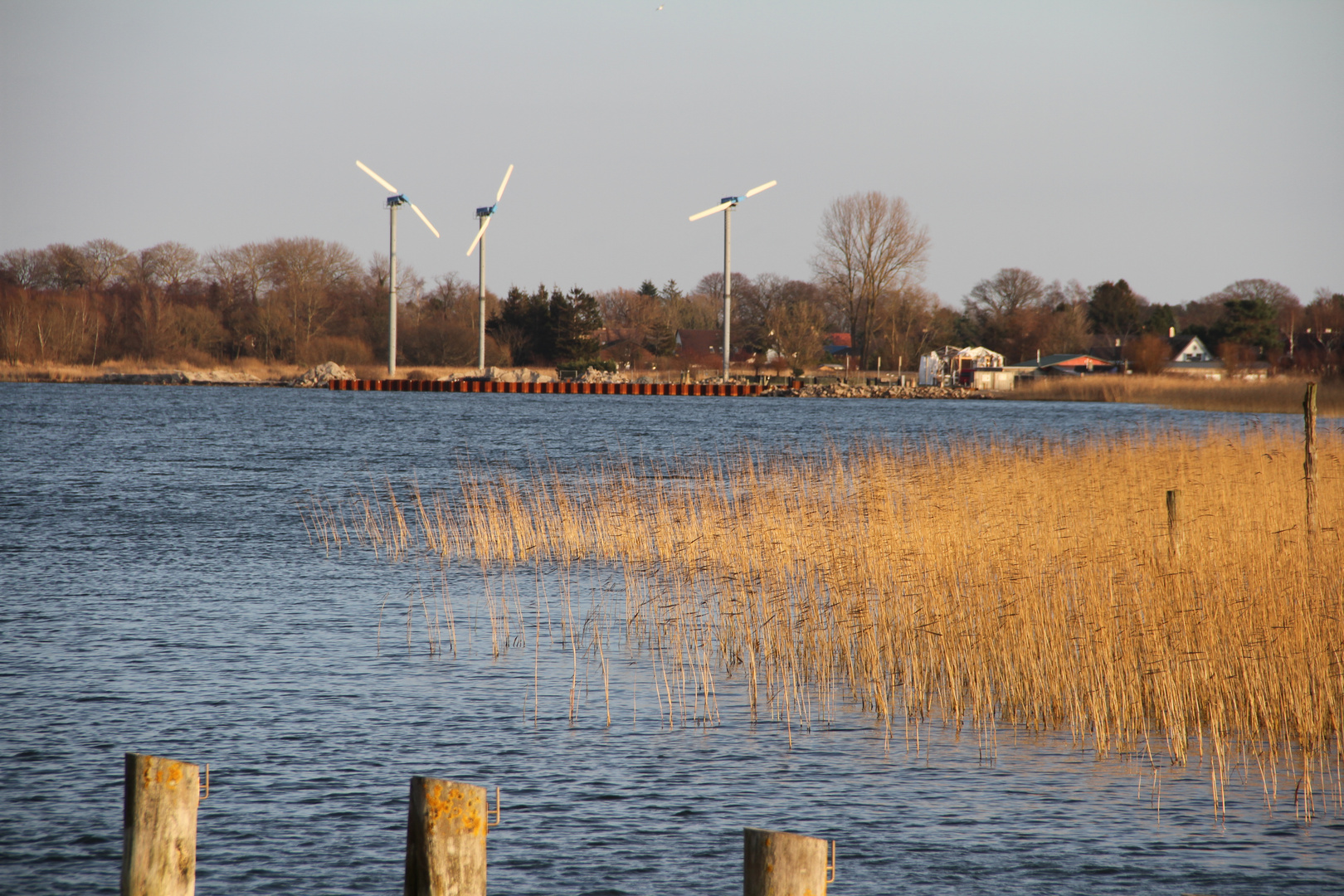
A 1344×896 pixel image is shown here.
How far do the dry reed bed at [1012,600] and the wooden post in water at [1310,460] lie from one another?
0.25m

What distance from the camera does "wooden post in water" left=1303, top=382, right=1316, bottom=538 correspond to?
1379cm

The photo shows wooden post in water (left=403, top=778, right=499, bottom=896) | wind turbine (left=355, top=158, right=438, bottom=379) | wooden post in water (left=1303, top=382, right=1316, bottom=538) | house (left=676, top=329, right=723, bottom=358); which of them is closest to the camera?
wooden post in water (left=403, top=778, right=499, bottom=896)

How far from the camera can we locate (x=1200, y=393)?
7138 cm

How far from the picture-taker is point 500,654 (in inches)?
512

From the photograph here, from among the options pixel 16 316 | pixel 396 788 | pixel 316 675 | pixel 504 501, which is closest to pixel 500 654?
pixel 316 675

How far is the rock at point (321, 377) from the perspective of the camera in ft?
358

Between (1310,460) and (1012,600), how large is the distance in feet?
17.0

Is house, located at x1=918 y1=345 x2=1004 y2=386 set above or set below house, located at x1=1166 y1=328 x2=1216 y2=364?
below

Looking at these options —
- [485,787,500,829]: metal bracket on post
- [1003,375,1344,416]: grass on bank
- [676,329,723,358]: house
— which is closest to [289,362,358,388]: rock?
[676,329,723,358]: house

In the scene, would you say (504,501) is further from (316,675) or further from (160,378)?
(160,378)

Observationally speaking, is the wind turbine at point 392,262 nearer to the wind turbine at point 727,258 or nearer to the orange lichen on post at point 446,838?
the wind turbine at point 727,258

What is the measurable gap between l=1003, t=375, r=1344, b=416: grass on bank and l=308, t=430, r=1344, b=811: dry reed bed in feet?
111

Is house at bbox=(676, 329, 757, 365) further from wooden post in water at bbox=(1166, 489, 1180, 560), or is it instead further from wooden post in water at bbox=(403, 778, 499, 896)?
wooden post in water at bbox=(403, 778, 499, 896)

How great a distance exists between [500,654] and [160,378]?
343ft
